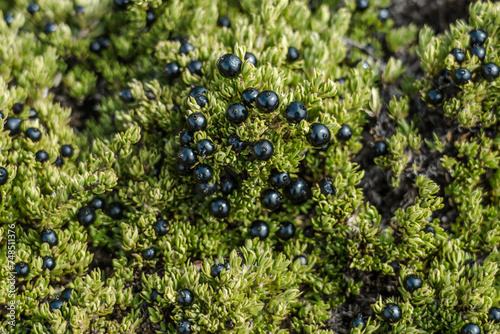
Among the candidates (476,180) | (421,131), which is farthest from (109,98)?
(476,180)

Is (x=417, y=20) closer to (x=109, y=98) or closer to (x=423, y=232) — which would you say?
(x=423, y=232)

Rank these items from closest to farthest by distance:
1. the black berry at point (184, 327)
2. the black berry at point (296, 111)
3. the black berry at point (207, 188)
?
the black berry at point (184, 327), the black berry at point (296, 111), the black berry at point (207, 188)

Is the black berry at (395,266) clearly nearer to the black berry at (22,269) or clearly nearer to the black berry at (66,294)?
the black berry at (66,294)

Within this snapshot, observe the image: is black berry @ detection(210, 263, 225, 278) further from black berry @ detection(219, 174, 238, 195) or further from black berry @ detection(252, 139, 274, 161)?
black berry @ detection(252, 139, 274, 161)

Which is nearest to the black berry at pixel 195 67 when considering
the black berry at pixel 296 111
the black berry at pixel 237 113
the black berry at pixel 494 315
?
the black berry at pixel 237 113

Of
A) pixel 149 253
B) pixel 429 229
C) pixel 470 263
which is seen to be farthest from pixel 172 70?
pixel 470 263

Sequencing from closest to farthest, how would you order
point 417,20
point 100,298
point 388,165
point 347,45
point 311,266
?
point 100,298, point 311,266, point 388,165, point 347,45, point 417,20

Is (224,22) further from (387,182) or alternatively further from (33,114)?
(387,182)
